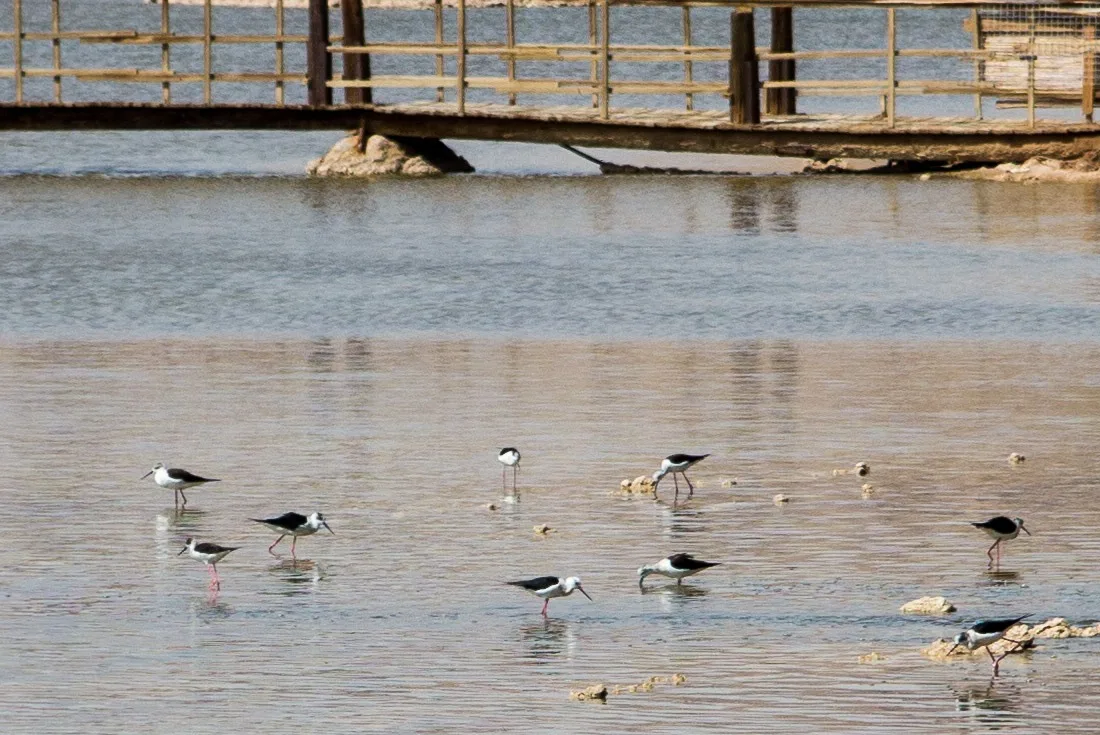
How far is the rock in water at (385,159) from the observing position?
3547cm

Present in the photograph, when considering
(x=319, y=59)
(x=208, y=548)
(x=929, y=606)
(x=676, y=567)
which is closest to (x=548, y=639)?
(x=676, y=567)

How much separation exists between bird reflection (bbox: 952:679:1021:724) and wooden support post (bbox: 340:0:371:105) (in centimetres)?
2636

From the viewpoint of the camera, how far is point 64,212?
106ft

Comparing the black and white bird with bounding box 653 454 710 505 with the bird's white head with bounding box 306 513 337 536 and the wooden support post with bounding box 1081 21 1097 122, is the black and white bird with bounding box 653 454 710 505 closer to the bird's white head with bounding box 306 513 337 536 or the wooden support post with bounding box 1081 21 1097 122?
the bird's white head with bounding box 306 513 337 536

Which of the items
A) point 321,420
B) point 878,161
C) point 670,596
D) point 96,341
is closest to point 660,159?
point 878,161

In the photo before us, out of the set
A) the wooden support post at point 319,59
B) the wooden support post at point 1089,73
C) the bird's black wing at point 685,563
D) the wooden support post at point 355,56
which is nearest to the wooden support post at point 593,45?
the wooden support post at point 355,56

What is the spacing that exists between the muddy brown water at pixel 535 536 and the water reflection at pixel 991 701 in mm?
18

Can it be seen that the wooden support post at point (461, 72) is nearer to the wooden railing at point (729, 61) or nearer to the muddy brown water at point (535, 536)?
the wooden railing at point (729, 61)

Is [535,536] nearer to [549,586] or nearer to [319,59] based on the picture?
[549,586]

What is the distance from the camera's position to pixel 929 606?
11.0m

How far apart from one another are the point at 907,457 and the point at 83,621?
584 centimetres

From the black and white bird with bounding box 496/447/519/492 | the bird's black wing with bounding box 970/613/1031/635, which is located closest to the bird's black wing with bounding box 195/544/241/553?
the black and white bird with bounding box 496/447/519/492

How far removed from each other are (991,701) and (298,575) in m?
3.82

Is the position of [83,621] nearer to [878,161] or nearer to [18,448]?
[18,448]
